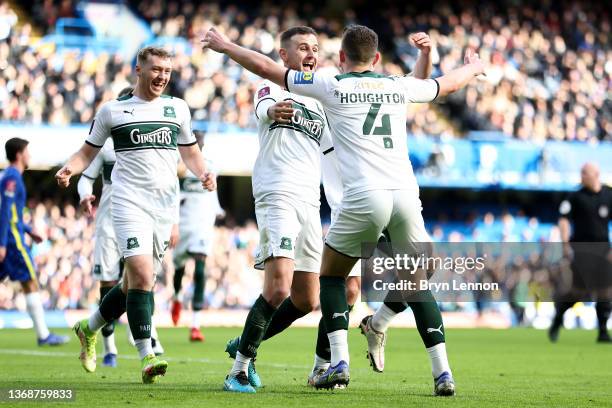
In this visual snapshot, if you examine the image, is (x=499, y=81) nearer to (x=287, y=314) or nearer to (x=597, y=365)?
(x=597, y=365)

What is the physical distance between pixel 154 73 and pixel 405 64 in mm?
25446

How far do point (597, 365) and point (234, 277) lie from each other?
15.0 metres

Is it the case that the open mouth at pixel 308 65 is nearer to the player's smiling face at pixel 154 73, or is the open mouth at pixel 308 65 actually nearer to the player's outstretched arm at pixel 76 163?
the player's smiling face at pixel 154 73

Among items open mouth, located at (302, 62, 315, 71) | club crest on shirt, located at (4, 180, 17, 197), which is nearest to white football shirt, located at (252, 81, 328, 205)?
open mouth, located at (302, 62, 315, 71)

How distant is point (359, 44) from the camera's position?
271 inches

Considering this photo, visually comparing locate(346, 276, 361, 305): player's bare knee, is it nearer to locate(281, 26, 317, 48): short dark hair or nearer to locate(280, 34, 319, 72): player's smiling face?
locate(280, 34, 319, 72): player's smiling face

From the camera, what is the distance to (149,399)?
679 cm

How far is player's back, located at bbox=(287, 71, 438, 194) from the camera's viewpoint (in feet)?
22.5

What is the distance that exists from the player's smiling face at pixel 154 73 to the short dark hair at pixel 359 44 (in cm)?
181

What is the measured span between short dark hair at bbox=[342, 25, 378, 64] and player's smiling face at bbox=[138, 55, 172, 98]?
1805mm

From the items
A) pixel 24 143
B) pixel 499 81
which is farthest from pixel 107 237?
pixel 499 81

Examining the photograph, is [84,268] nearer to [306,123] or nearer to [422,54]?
[306,123]

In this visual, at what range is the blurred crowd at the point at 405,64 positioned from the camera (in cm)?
2647

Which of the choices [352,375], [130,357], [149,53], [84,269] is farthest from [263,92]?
[84,269]
